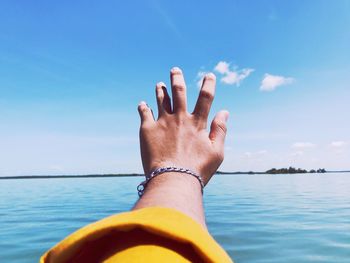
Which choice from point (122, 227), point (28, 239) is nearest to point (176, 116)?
point (122, 227)

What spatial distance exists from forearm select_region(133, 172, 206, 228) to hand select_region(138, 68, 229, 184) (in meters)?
0.10

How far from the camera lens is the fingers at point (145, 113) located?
1.65m

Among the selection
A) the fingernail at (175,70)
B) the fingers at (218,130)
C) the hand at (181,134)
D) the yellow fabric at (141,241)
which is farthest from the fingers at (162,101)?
the yellow fabric at (141,241)

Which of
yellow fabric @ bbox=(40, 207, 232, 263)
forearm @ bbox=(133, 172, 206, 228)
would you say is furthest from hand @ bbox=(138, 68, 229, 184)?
yellow fabric @ bbox=(40, 207, 232, 263)

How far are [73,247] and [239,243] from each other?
897 centimetres

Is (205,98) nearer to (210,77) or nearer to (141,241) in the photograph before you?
(210,77)

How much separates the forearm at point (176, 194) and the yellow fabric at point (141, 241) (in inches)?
5.3

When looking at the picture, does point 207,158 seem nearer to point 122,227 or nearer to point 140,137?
point 140,137

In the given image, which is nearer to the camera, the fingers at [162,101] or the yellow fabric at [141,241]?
the yellow fabric at [141,241]

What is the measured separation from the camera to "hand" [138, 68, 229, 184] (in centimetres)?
148

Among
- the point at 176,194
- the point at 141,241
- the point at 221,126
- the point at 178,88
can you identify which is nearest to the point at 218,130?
the point at 221,126

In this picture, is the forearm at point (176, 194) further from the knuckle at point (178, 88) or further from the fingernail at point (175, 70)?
the fingernail at point (175, 70)

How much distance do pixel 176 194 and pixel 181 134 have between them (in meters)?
0.42

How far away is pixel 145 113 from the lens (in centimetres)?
172
